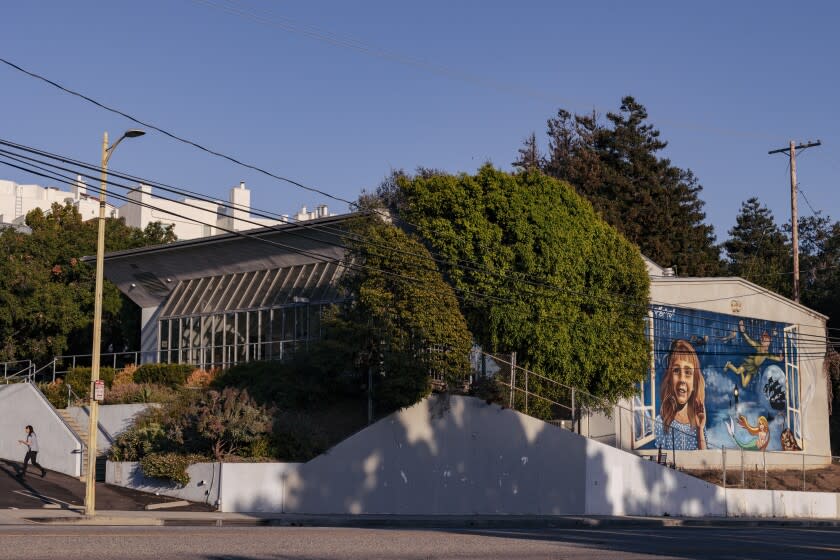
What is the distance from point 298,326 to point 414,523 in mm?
12040

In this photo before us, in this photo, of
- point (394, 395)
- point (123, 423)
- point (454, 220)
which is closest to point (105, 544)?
point (394, 395)

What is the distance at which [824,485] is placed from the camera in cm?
4212

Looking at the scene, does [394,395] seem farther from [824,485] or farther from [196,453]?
[824,485]

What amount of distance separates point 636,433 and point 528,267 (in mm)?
8301

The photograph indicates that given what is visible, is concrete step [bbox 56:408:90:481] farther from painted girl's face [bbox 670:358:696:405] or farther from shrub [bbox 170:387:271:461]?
painted girl's face [bbox 670:358:696:405]

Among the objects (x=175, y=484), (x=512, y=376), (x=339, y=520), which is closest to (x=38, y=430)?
(x=175, y=484)

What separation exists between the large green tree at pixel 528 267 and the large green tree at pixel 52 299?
62.3ft

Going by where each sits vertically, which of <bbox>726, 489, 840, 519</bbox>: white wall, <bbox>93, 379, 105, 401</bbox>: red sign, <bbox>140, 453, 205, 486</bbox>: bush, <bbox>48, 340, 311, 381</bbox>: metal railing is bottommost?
<bbox>726, 489, 840, 519</bbox>: white wall

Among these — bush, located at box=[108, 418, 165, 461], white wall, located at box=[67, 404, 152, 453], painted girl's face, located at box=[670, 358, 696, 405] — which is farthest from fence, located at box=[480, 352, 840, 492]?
white wall, located at box=[67, 404, 152, 453]

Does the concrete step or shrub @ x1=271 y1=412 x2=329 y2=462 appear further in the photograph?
the concrete step

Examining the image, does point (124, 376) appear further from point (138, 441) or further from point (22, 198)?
point (22, 198)

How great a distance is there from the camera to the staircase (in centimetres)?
2934

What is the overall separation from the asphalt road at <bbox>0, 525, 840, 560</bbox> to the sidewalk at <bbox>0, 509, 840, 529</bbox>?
3.09 m

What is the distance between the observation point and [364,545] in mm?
16672
